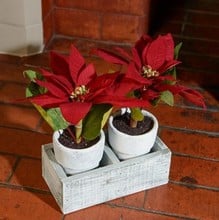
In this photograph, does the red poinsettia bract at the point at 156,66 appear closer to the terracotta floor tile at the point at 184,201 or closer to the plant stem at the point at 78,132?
the plant stem at the point at 78,132

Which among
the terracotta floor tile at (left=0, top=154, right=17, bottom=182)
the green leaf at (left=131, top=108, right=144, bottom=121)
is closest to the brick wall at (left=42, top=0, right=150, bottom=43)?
the terracotta floor tile at (left=0, top=154, right=17, bottom=182)

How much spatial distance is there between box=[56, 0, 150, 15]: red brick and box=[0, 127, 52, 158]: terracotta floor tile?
0.63 m

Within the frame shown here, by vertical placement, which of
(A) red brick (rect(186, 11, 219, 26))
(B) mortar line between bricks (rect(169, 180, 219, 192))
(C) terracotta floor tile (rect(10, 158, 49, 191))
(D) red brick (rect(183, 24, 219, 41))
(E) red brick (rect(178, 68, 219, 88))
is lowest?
(B) mortar line between bricks (rect(169, 180, 219, 192))

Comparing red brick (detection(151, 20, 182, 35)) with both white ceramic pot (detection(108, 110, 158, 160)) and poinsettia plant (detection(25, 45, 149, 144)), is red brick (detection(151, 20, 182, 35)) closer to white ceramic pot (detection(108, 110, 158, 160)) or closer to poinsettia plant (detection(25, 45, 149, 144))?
white ceramic pot (detection(108, 110, 158, 160))

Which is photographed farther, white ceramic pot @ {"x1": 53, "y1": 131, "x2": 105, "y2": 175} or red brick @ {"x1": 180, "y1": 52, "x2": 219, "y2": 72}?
red brick @ {"x1": 180, "y1": 52, "x2": 219, "y2": 72}

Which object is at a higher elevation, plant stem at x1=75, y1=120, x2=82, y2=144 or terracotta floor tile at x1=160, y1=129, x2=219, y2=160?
plant stem at x1=75, y1=120, x2=82, y2=144

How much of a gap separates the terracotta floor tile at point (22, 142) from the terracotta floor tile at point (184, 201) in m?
0.36

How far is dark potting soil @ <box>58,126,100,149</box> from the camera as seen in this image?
4.28ft

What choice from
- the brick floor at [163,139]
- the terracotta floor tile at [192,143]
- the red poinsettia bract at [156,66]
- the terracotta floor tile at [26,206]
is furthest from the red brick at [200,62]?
the terracotta floor tile at [26,206]

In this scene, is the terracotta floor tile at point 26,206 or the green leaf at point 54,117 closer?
the green leaf at point 54,117

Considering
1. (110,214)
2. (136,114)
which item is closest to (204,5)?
(136,114)

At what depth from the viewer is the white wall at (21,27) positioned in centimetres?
190


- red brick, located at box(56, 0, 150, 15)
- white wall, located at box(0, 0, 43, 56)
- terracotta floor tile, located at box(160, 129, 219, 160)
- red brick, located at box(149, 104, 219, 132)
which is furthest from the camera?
red brick, located at box(56, 0, 150, 15)

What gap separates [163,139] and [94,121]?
0.43 meters
